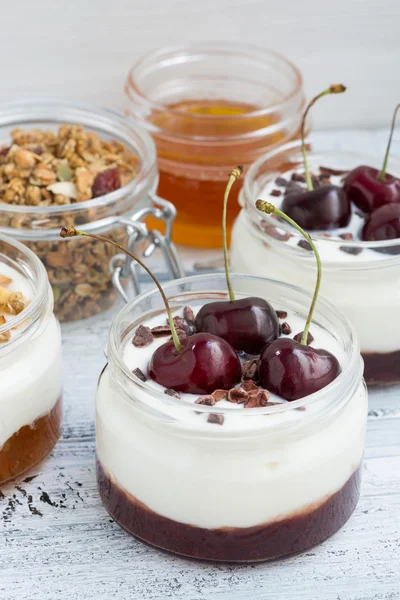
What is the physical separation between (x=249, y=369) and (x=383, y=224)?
16.2 inches

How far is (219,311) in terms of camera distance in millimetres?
1252

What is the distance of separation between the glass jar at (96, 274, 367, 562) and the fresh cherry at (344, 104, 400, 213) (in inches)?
15.1

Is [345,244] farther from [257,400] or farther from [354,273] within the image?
[257,400]

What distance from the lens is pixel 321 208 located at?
1.51 metres

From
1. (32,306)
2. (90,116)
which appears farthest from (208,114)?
(32,306)

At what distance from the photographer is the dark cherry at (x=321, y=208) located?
4.95 feet

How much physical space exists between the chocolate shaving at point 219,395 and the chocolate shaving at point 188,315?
176 millimetres

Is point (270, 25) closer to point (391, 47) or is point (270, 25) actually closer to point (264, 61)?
point (264, 61)

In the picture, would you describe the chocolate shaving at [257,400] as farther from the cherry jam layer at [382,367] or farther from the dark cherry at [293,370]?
the cherry jam layer at [382,367]

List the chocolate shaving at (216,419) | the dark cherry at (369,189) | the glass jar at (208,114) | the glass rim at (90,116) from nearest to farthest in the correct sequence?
the chocolate shaving at (216,419)
the dark cherry at (369,189)
the glass rim at (90,116)
the glass jar at (208,114)

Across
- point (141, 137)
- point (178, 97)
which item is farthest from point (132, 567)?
point (178, 97)

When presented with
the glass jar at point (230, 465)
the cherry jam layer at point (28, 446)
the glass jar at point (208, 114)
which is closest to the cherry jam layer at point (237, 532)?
the glass jar at point (230, 465)

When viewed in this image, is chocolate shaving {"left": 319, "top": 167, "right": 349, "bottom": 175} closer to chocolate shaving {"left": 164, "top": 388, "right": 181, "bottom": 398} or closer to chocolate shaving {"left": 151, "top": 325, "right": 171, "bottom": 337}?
chocolate shaving {"left": 151, "top": 325, "right": 171, "bottom": 337}

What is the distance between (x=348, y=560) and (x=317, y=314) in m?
0.32
